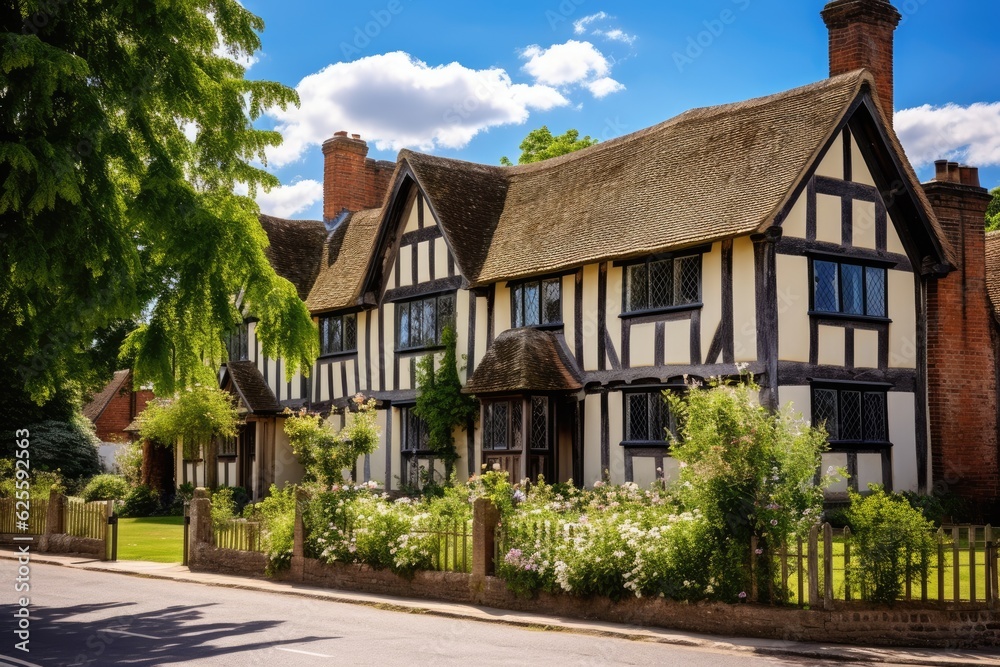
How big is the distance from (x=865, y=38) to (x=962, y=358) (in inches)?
278

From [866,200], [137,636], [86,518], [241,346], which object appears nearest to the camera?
[137,636]

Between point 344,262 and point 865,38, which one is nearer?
point 865,38

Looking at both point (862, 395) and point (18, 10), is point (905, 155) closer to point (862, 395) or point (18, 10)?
point (862, 395)

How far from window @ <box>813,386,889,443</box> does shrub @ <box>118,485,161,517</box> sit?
79.6 ft

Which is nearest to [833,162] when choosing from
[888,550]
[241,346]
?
[888,550]

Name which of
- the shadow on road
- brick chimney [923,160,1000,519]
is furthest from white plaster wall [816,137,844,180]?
the shadow on road

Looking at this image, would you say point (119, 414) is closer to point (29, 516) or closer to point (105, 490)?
point (105, 490)

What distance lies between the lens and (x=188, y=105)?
51.9 feet

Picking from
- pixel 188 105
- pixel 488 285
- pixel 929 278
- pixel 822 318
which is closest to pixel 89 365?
pixel 188 105

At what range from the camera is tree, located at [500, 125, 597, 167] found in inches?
1574

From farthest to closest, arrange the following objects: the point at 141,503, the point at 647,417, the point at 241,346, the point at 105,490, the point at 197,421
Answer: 1. the point at 105,490
2. the point at 141,503
3. the point at 241,346
4. the point at 197,421
5. the point at 647,417

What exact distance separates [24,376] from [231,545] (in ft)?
18.9

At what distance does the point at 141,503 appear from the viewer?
121 ft

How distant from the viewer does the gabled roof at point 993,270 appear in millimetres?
26269
